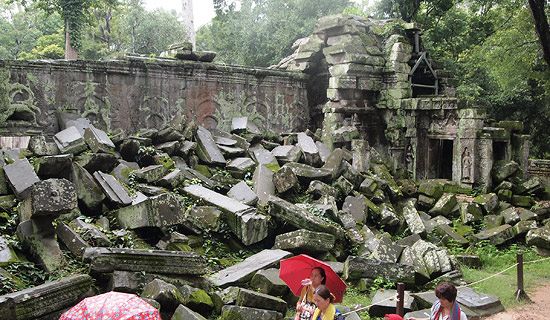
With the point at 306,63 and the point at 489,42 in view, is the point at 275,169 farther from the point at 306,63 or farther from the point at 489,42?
the point at 489,42

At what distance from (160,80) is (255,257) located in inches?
241

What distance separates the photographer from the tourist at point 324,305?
4246 mm

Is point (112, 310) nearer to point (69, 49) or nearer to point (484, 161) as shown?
point (484, 161)

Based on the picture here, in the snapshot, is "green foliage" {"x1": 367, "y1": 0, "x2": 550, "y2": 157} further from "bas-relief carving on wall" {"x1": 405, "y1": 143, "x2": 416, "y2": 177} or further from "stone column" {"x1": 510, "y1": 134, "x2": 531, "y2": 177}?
"bas-relief carving on wall" {"x1": 405, "y1": 143, "x2": 416, "y2": 177}

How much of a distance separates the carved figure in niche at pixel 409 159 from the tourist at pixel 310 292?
946 cm

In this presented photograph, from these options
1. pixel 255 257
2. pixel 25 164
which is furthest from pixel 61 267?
pixel 255 257

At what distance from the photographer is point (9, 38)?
90.6 ft

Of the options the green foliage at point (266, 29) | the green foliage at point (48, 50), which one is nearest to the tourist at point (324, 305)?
the green foliage at point (266, 29)

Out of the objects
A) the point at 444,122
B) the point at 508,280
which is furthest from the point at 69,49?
the point at 508,280

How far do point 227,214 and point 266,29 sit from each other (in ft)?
44.5

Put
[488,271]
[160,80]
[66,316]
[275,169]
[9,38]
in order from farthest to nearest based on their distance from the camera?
[9,38] → [160,80] → [275,169] → [488,271] → [66,316]

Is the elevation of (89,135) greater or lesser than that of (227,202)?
greater

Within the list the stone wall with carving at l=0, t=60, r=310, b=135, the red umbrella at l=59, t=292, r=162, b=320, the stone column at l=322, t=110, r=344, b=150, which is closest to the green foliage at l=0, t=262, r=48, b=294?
the red umbrella at l=59, t=292, r=162, b=320

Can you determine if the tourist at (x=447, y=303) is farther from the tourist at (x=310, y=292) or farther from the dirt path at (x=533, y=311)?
the dirt path at (x=533, y=311)
